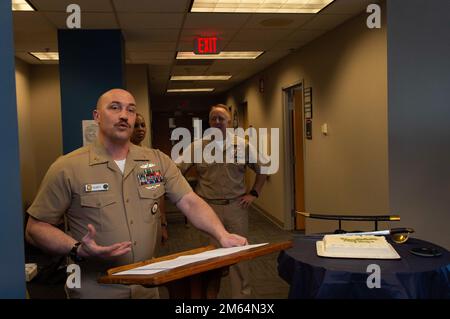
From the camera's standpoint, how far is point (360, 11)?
382 cm

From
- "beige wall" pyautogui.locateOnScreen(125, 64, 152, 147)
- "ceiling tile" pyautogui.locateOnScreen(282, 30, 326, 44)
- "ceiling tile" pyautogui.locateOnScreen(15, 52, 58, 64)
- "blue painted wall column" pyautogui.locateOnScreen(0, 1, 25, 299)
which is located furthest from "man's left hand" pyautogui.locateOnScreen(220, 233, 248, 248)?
"beige wall" pyautogui.locateOnScreen(125, 64, 152, 147)

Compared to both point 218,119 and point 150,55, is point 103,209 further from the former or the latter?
point 150,55

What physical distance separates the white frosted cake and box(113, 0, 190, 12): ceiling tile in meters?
2.31

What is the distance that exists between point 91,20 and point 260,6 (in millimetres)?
1532

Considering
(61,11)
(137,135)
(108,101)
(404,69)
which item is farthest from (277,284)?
(61,11)

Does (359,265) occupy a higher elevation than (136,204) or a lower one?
lower

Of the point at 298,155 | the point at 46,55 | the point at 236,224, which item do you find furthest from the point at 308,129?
the point at 46,55

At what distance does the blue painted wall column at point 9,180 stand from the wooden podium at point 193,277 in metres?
0.22

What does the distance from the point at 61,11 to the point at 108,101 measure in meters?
2.21

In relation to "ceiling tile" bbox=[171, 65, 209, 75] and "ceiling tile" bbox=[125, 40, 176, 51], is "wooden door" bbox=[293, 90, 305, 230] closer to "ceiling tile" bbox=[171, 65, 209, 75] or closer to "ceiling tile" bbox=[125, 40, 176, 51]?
"ceiling tile" bbox=[171, 65, 209, 75]

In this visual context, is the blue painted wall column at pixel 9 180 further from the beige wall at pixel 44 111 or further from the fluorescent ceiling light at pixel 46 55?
the beige wall at pixel 44 111

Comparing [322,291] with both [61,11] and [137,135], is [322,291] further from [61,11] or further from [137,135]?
[61,11]

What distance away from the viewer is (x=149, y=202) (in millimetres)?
1896

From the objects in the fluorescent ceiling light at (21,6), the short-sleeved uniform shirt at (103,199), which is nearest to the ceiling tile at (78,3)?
the fluorescent ceiling light at (21,6)
